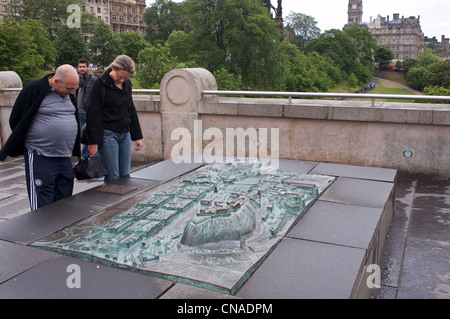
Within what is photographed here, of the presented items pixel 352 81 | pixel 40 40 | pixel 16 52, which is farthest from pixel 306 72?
pixel 16 52

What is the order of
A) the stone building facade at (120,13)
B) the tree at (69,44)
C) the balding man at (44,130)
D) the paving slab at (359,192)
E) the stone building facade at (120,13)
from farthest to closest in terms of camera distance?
the stone building facade at (120,13)
the stone building facade at (120,13)
the tree at (69,44)
the paving slab at (359,192)
the balding man at (44,130)

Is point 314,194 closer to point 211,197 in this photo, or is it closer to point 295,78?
point 211,197

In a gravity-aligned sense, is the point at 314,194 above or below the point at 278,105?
below

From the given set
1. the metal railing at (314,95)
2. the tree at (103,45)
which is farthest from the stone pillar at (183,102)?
the tree at (103,45)

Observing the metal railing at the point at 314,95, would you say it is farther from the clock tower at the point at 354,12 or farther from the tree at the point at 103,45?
the clock tower at the point at 354,12

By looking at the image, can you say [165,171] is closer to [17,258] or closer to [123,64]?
[123,64]

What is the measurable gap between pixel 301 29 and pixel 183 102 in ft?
300

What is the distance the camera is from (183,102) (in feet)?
26.9

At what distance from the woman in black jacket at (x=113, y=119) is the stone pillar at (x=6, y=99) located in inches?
250

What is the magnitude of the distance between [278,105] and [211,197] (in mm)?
3641

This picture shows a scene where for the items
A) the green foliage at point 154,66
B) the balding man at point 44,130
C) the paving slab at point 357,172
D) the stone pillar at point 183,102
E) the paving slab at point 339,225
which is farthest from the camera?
the green foliage at point 154,66

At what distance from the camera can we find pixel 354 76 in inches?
3214

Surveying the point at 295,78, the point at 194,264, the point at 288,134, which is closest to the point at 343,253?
the point at 194,264

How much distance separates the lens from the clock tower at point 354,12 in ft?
500
